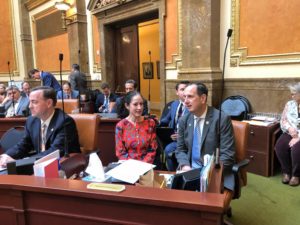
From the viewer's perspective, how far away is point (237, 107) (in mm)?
4070

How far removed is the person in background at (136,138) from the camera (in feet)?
7.48

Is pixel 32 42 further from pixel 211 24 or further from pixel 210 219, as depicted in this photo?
pixel 210 219

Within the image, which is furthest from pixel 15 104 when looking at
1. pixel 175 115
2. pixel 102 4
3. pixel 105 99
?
pixel 102 4

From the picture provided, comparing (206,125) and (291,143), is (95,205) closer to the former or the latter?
(206,125)

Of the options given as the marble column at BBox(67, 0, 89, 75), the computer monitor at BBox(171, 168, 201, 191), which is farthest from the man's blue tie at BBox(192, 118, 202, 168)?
the marble column at BBox(67, 0, 89, 75)

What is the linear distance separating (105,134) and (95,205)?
2541mm

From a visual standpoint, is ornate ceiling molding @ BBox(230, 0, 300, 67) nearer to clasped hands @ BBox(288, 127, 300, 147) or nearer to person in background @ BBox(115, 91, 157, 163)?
clasped hands @ BBox(288, 127, 300, 147)

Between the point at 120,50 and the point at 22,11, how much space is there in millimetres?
5322

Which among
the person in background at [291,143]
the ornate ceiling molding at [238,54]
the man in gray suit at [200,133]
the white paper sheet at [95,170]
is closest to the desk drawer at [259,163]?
the person in background at [291,143]

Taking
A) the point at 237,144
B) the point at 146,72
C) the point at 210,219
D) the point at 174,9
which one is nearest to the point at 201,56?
the point at 174,9

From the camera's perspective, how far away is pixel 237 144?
6.95 ft

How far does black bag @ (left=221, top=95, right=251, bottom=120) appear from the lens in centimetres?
399

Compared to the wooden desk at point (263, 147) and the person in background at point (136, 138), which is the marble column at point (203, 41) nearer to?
the wooden desk at point (263, 147)

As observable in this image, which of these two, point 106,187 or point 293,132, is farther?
point 293,132
